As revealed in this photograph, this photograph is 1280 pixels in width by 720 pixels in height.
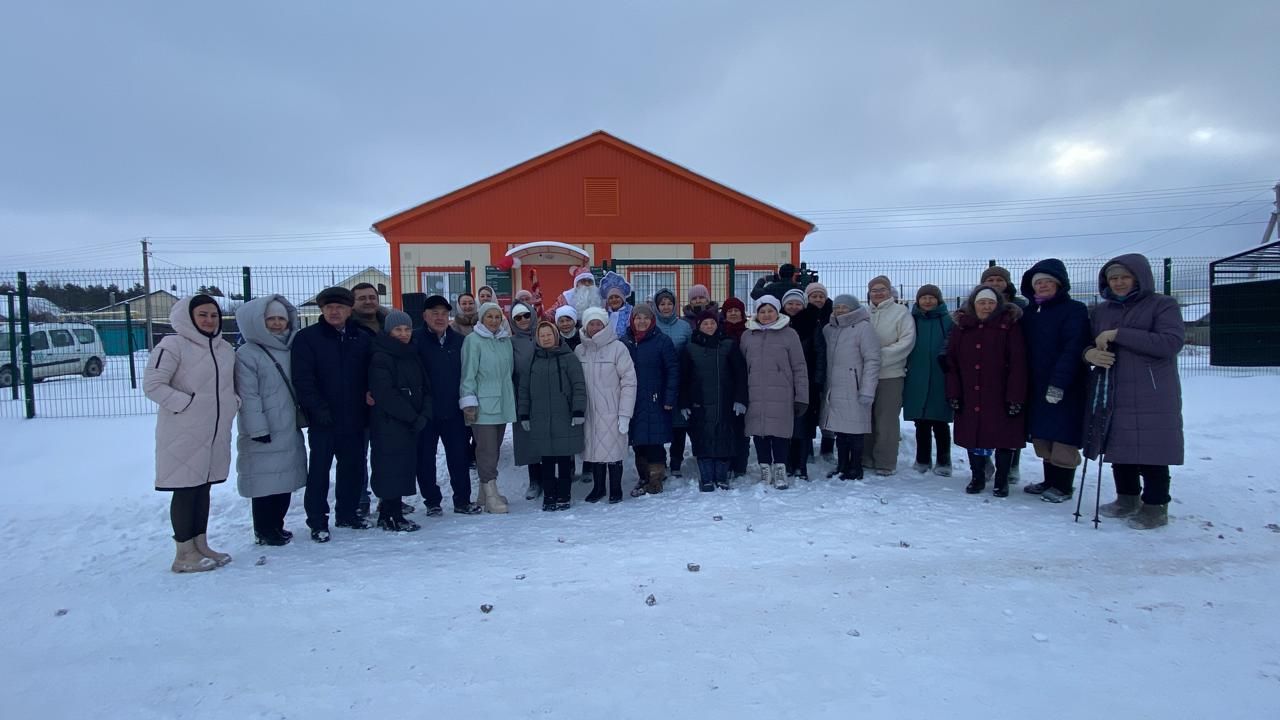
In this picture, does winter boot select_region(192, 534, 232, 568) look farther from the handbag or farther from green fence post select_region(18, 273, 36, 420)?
green fence post select_region(18, 273, 36, 420)

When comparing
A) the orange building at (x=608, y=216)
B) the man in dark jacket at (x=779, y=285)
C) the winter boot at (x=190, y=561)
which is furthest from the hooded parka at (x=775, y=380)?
the orange building at (x=608, y=216)

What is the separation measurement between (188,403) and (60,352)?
676 inches

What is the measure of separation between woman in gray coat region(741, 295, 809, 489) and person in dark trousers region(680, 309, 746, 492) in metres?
0.12

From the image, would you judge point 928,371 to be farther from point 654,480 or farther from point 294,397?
point 294,397

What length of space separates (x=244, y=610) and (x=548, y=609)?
1.75m

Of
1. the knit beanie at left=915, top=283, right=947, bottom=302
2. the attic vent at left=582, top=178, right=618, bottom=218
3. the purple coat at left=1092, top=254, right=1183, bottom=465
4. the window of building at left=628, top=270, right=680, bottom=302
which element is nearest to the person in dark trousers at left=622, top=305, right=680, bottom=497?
the knit beanie at left=915, top=283, right=947, bottom=302

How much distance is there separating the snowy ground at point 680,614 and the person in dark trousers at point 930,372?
30.0 inches

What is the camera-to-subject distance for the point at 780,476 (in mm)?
5859

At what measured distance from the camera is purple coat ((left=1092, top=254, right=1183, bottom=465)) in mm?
4605

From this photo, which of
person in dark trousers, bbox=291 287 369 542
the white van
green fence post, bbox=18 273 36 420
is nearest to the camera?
person in dark trousers, bbox=291 287 369 542

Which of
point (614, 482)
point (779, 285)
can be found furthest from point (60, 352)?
point (779, 285)

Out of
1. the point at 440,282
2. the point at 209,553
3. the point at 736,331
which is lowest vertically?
the point at 209,553

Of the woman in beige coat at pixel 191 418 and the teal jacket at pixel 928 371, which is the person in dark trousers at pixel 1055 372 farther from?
the woman in beige coat at pixel 191 418

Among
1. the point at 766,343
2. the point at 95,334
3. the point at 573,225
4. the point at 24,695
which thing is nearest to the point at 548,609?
the point at 24,695
